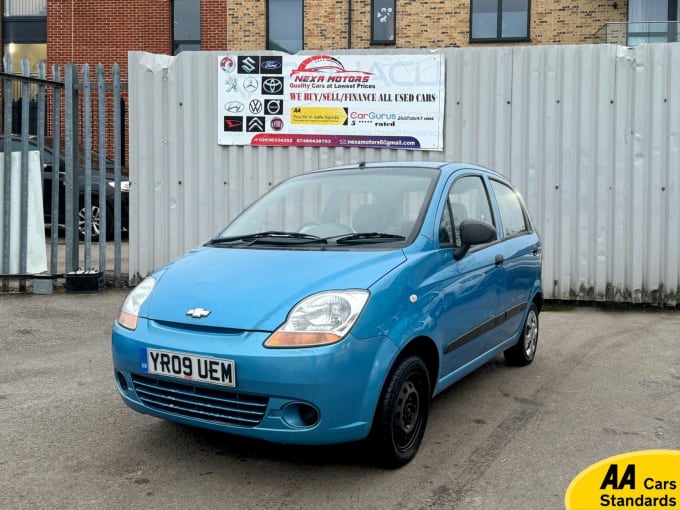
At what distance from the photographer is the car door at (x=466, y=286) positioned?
3949 mm

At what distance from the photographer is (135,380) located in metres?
3.47

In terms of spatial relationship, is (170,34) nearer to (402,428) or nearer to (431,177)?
(431,177)

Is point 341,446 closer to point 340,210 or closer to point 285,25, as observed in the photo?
point 340,210

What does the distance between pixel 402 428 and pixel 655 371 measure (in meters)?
2.99

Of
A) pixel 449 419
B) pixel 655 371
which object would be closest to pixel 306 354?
pixel 449 419

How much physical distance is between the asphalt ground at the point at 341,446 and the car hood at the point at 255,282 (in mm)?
797

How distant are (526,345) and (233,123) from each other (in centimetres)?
480

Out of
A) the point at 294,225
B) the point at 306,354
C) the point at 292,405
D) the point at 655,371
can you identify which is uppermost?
the point at 294,225

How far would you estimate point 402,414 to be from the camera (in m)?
3.47

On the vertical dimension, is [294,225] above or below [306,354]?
above

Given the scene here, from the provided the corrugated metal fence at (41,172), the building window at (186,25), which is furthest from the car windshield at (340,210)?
the building window at (186,25)

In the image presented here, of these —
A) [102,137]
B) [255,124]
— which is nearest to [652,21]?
[255,124]

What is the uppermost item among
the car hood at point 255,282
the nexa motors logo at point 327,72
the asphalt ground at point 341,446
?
the nexa motors logo at point 327,72

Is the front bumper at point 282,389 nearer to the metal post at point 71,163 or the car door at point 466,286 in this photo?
the car door at point 466,286
